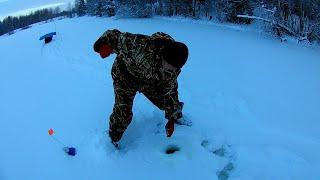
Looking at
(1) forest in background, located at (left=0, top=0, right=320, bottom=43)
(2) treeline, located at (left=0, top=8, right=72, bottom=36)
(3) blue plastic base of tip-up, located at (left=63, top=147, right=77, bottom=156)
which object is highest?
(1) forest in background, located at (left=0, top=0, right=320, bottom=43)

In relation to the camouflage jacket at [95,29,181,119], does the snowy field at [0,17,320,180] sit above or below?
below

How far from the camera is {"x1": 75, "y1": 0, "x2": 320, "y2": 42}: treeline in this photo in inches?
279

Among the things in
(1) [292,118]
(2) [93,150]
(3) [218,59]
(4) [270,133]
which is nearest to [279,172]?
(4) [270,133]

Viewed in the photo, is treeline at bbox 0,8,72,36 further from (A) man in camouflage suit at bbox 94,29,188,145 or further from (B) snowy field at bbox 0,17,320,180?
(A) man in camouflage suit at bbox 94,29,188,145

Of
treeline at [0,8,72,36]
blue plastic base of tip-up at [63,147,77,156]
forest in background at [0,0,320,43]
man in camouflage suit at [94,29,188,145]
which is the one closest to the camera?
man in camouflage suit at [94,29,188,145]

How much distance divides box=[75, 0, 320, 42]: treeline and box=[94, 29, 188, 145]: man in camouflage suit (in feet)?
12.7

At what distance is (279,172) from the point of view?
3.46m

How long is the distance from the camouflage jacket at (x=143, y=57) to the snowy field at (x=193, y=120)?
27.5 inches

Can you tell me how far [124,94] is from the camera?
12.5 feet

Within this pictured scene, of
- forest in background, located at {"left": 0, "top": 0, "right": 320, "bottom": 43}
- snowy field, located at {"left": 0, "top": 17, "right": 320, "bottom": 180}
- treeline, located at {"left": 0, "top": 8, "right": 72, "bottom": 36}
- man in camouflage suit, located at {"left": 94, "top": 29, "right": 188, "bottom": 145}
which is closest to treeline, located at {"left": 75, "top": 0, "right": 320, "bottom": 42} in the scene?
forest in background, located at {"left": 0, "top": 0, "right": 320, "bottom": 43}

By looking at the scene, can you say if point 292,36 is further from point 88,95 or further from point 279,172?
point 279,172

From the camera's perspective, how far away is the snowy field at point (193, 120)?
12.1ft

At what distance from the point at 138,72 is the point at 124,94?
304 millimetres

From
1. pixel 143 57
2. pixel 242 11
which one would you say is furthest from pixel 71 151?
pixel 242 11
